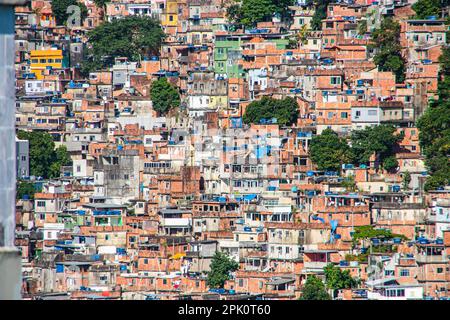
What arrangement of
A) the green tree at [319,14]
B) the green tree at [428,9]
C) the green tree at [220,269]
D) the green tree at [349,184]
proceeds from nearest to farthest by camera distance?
the green tree at [220,269], the green tree at [349,184], the green tree at [428,9], the green tree at [319,14]

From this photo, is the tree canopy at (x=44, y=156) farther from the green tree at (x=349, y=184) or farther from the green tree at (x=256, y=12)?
the green tree at (x=256, y=12)

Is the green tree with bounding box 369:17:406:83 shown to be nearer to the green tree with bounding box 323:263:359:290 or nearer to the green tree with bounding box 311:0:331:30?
the green tree with bounding box 311:0:331:30

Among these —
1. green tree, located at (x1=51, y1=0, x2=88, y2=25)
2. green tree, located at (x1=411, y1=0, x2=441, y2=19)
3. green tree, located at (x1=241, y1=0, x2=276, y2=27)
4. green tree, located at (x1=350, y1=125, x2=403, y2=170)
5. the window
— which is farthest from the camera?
green tree, located at (x1=51, y1=0, x2=88, y2=25)

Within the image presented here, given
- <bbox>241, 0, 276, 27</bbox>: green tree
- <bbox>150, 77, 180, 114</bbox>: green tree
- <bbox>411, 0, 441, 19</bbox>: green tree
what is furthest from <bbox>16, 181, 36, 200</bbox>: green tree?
<bbox>241, 0, 276, 27</bbox>: green tree

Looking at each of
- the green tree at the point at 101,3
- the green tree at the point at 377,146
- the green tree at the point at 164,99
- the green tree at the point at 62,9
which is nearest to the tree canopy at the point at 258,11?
the green tree at the point at 164,99

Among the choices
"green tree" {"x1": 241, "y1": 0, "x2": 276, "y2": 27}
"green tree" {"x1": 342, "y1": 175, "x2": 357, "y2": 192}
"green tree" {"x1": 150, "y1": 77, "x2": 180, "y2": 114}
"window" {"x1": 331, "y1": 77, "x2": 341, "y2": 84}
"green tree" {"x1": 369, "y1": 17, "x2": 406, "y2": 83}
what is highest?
"green tree" {"x1": 241, "y1": 0, "x2": 276, "y2": 27}
